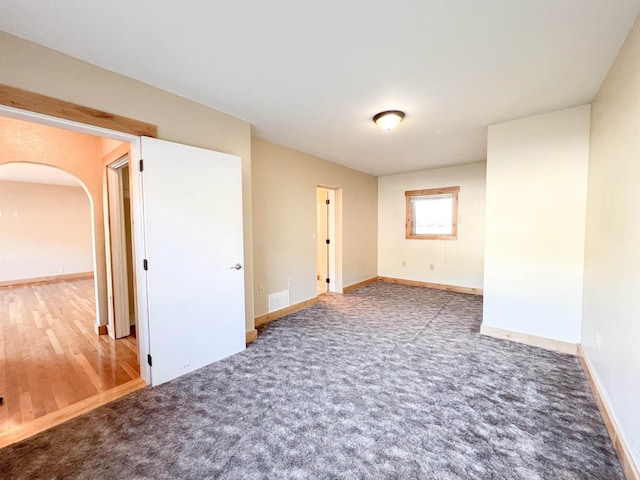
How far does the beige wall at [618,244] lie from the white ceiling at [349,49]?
29cm

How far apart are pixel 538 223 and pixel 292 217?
10.2 ft

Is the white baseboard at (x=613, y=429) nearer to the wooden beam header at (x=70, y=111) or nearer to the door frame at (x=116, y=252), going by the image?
the wooden beam header at (x=70, y=111)

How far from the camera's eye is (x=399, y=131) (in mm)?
3338

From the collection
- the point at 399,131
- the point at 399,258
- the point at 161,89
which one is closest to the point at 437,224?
the point at 399,258

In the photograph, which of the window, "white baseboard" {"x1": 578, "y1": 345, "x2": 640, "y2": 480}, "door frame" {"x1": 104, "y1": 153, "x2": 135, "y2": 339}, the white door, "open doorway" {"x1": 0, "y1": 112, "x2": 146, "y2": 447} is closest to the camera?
"white baseboard" {"x1": 578, "y1": 345, "x2": 640, "y2": 480}

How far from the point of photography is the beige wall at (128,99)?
166 centimetres

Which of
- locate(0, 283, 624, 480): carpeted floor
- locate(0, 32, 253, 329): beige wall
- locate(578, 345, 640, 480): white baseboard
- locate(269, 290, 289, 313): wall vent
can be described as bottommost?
locate(0, 283, 624, 480): carpeted floor

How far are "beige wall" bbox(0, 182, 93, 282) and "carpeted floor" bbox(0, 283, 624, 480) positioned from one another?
7.30m

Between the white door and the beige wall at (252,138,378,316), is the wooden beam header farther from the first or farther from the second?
the beige wall at (252,138,378,316)

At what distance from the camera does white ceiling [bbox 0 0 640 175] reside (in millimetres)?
1441

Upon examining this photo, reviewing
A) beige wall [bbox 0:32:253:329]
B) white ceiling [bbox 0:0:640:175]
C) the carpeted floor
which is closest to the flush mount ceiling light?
white ceiling [bbox 0:0:640:175]

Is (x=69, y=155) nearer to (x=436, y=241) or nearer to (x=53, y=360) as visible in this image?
(x=53, y=360)

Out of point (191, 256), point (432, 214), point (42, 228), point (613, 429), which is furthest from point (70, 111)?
point (42, 228)

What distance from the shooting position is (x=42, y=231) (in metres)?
6.81
